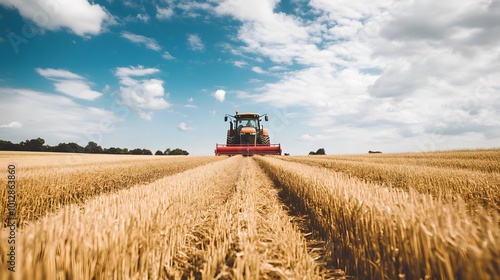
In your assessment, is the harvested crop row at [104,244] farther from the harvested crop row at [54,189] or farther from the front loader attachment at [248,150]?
the front loader attachment at [248,150]

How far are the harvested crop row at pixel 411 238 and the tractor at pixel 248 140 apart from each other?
77.8ft

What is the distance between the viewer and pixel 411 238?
2.22 m

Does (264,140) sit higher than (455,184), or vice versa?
(264,140)

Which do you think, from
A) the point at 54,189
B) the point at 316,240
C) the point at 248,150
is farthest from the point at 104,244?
the point at 248,150

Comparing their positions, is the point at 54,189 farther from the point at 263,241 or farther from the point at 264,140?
the point at 264,140

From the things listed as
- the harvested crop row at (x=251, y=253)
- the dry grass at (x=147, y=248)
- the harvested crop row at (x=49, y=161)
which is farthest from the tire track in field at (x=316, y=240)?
the harvested crop row at (x=49, y=161)

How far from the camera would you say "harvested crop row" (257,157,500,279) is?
→ 1.67m

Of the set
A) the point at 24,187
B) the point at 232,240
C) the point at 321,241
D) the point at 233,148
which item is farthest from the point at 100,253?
the point at 233,148

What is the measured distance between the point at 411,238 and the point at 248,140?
86.6ft

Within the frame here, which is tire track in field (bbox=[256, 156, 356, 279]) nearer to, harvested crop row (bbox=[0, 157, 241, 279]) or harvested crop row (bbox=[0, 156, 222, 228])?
harvested crop row (bbox=[0, 157, 241, 279])

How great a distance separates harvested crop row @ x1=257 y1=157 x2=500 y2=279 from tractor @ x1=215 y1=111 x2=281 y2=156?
23.7 metres

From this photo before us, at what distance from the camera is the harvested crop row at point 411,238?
167 cm

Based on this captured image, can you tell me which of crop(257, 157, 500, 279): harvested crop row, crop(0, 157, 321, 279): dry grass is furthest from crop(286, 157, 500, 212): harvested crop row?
crop(0, 157, 321, 279): dry grass

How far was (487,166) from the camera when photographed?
11227 millimetres
